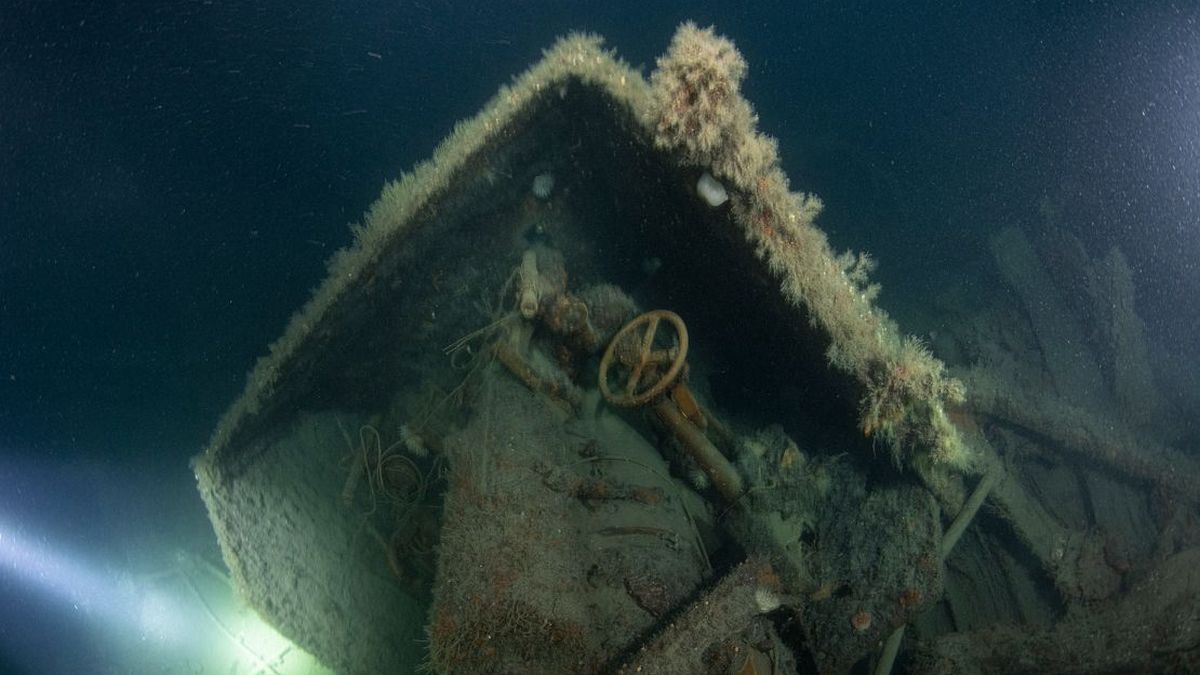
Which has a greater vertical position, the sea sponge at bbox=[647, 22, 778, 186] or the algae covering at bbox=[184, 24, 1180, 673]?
the sea sponge at bbox=[647, 22, 778, 186]

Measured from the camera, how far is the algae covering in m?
2.94

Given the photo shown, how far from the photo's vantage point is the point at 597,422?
4.16m

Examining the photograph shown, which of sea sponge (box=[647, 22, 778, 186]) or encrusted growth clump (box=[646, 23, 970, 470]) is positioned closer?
sea sponge (box=[647, 22, 778, 186])

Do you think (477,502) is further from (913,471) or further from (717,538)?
(913,471)

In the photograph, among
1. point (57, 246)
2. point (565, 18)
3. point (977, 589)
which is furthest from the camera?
point (565, 18)

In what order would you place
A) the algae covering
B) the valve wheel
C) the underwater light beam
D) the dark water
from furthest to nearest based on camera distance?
the dark water → the underwater light beam → the valve wheel → the algae covering

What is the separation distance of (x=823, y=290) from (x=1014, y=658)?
269 cm

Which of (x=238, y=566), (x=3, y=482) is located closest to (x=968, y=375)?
(x=238, y=566)

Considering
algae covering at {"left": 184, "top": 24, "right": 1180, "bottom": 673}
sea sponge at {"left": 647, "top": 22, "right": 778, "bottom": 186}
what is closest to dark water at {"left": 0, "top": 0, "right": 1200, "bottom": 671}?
algae covering at {"left": 184, "top": 24, "right": 1180, "bottom": 673}

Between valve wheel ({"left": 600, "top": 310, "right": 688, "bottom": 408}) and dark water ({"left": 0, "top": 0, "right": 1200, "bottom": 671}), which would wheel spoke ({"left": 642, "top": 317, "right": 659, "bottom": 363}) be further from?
dark water ({"left": 0, "top": 0, "right": 1200, "bottom": 671})

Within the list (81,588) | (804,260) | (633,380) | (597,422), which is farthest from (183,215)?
(804,260)

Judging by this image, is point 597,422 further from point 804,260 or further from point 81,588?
point 81,588

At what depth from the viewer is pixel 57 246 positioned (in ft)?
30.2

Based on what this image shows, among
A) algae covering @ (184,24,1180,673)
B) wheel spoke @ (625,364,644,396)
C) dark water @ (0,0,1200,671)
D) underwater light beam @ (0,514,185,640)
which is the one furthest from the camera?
dark water @ (0,0,1200,671)
